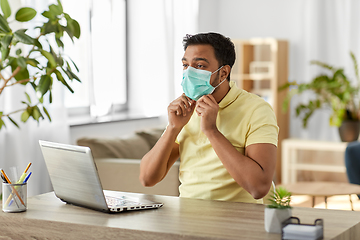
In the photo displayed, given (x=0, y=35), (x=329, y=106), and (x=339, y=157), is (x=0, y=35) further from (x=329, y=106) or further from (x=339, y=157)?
(x=339, y=157)

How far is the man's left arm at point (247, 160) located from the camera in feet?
5.54

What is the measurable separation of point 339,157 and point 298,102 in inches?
29.2

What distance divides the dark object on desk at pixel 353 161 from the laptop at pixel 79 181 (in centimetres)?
206

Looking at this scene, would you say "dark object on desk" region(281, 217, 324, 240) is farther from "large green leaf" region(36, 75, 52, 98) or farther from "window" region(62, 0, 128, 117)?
"window" region(62, 0, 128, 117)

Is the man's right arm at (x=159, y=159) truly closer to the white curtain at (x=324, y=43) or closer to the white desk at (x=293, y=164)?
the white desk at (x=293, y=164)

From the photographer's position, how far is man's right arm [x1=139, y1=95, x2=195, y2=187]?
75.1 inches

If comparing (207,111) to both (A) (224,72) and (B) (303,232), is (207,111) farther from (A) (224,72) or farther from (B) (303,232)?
(B) (303,232)

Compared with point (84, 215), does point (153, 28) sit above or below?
above

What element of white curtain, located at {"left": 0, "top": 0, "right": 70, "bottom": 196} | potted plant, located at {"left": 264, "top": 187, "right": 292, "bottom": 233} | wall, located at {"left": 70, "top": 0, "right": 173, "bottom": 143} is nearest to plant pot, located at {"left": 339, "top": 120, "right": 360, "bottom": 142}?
wall, located at {"left": 70, "top": 0, "right": 173, "bottom": 143}

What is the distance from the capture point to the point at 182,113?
1.92m

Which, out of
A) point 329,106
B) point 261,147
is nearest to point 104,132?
point 329,106

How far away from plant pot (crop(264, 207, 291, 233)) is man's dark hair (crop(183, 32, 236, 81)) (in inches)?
33.4

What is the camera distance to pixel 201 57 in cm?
193

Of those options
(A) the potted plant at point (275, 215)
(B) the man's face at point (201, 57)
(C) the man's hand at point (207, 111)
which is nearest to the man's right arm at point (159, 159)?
(C) the man's hand at point (207, 111)
